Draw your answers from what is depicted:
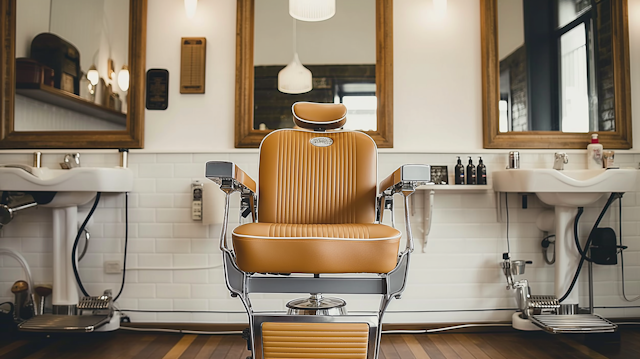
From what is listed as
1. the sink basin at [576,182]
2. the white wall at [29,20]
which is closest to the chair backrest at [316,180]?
the sink basin at [576,182]

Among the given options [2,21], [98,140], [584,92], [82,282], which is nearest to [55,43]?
[2,21]

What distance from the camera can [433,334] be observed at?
103 inches

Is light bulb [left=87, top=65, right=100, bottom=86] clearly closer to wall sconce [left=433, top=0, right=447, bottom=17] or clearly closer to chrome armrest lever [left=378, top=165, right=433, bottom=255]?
chrome armrest lever [left=378, top=165, right=433, bottom=255]

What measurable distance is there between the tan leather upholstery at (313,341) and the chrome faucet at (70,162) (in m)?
1.83

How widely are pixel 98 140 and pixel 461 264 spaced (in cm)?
243

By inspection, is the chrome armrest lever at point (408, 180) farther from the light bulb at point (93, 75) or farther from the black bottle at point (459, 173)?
the light bulb at point (93, 75)

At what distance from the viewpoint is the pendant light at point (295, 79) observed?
2.76 m

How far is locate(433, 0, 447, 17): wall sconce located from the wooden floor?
2010 mm

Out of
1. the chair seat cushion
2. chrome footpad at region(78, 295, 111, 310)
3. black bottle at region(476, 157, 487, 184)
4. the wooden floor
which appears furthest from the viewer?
black bottle at region(476, 157, 487, 184)

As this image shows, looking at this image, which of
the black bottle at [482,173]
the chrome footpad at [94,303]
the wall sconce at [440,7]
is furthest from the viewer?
the wall sconce at [440,7]

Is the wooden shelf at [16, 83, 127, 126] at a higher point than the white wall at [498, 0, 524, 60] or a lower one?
lower

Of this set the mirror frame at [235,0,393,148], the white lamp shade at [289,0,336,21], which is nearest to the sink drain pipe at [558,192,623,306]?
the mirror frame at [235,0,393,148]

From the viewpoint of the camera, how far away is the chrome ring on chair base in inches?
65.5

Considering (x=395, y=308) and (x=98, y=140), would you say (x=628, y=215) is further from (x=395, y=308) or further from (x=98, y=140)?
(x=98, y=140)
